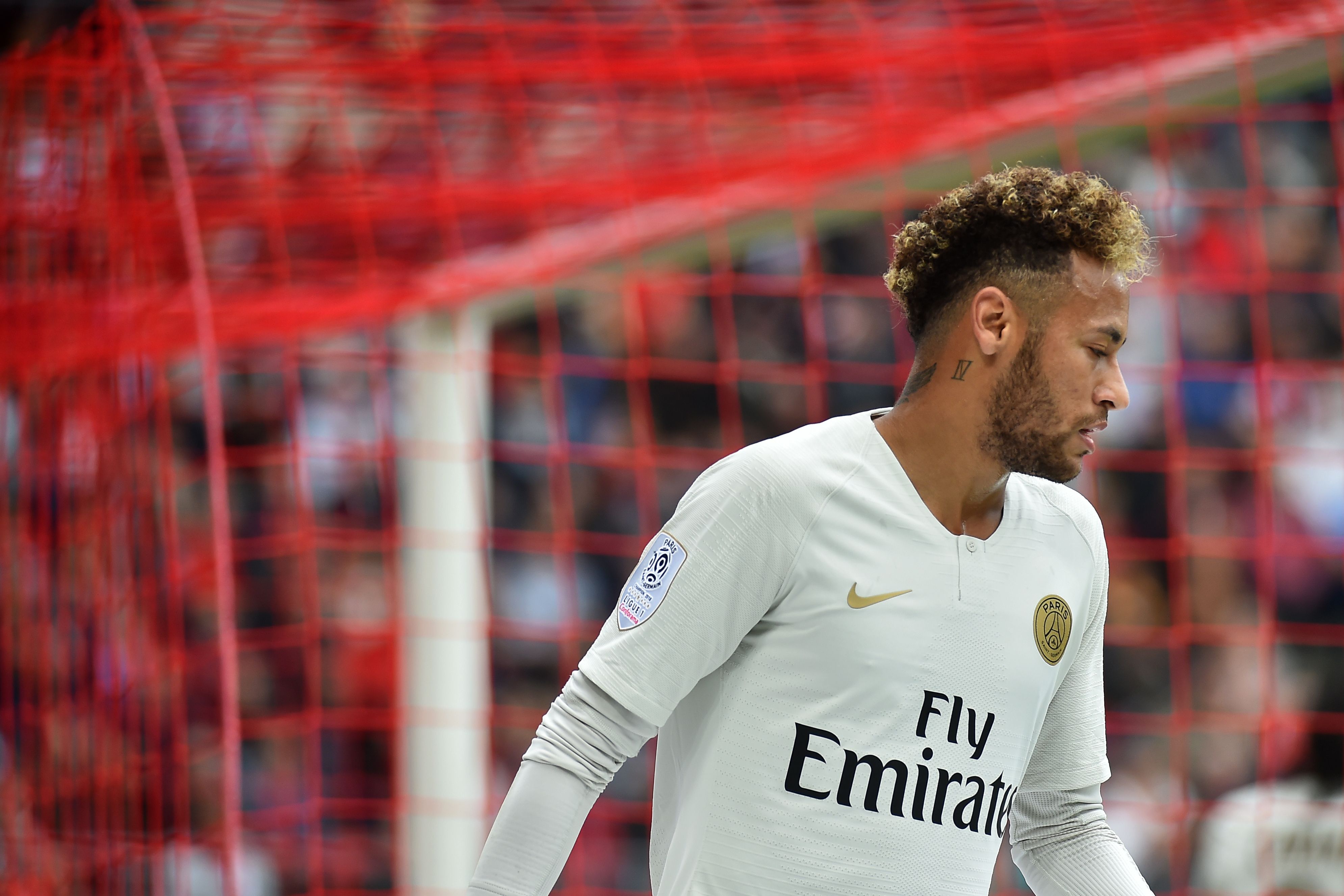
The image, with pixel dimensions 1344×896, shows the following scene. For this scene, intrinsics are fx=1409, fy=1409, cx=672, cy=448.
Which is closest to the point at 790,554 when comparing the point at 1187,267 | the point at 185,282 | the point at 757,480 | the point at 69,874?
the point at 757,480

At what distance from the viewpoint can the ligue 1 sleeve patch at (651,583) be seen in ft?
4.54

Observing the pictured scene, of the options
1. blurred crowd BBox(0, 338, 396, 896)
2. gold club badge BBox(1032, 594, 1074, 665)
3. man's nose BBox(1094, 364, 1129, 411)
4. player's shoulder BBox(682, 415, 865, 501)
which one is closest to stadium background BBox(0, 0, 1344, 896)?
blurred crowd BBox(0, 338, 396, 896)

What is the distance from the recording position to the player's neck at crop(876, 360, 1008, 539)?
1.46 meters

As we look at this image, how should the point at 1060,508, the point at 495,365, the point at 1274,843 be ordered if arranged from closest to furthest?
the point at 1060,508
the point at 1274,843
the point at 495,365

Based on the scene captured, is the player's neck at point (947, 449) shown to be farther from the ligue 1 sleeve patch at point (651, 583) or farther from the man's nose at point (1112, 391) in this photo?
the ligue 1 sleeve patch at point (651, 583)

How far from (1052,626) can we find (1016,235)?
0.42 m

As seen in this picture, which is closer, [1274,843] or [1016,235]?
[1016,235]

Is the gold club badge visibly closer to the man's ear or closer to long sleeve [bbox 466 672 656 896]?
the man's ear

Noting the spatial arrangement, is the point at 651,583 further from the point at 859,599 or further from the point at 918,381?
the point at 918,381

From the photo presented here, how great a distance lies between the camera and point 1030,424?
1.43 meters

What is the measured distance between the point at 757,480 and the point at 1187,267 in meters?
5.06

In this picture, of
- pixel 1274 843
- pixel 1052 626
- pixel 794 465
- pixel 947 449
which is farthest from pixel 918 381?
pixel 1274 843

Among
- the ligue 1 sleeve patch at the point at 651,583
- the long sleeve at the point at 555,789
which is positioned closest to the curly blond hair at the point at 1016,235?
the ligue 1 sleeve patch at the point at 651,583

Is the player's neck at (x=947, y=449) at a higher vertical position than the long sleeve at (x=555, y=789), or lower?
higher
